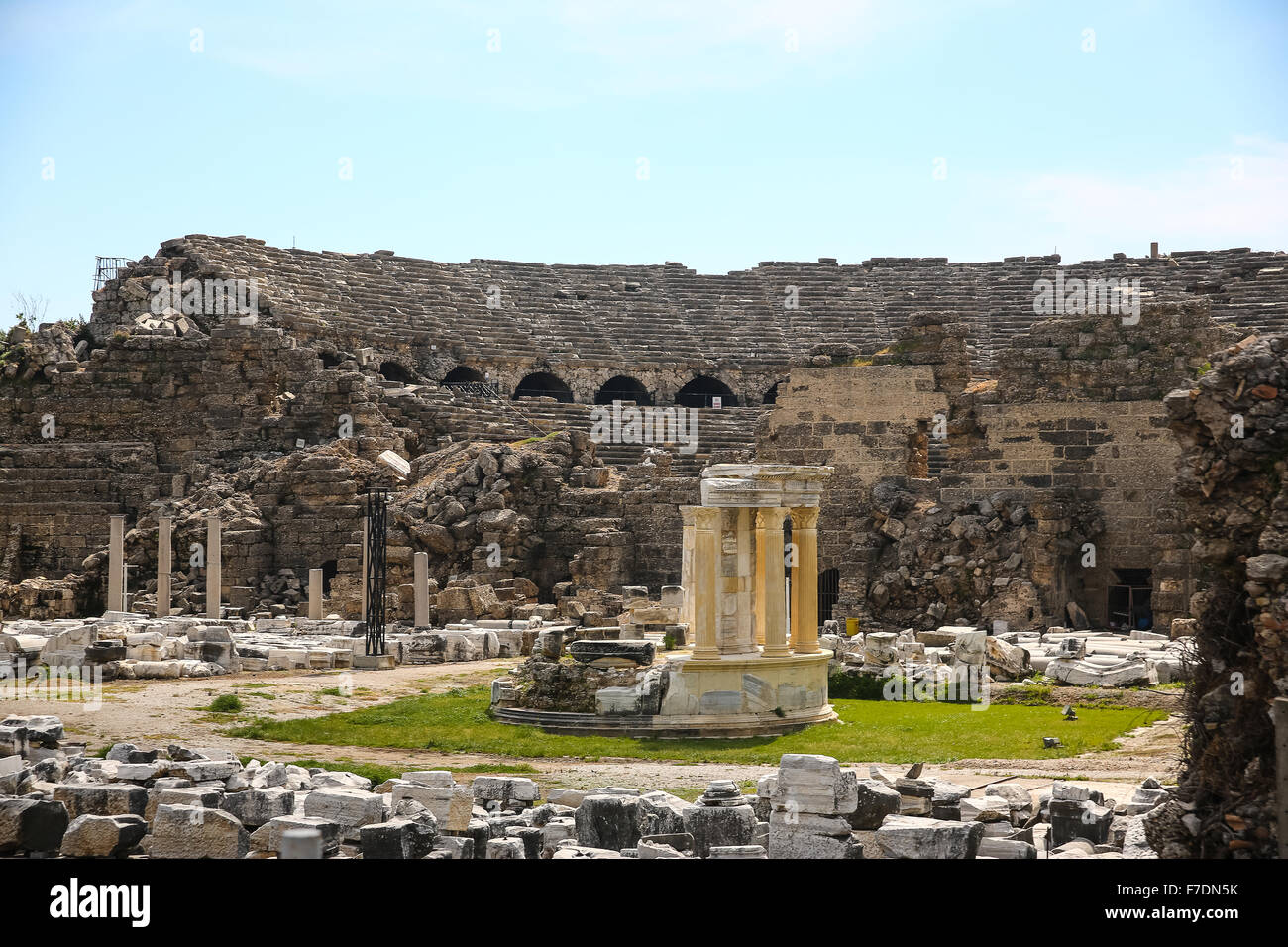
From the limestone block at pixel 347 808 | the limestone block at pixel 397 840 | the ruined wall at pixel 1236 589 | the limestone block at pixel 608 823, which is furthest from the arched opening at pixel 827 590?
the limestone block at pixel 397 840

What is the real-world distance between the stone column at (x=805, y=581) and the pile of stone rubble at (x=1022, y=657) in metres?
2.09

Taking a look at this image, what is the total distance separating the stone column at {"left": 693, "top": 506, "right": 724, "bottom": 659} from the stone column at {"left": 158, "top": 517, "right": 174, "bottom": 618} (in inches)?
587

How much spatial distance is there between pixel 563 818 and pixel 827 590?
1776cm

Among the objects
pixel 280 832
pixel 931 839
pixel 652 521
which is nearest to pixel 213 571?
pixel 652 521

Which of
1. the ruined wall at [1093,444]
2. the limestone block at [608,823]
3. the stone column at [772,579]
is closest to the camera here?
the limestone block at [608,823]

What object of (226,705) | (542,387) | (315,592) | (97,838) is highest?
(542,387)

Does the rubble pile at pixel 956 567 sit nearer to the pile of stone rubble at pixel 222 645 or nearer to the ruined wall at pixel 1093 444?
the ruined wall at pixel 1093 444

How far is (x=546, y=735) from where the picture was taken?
1703 cm

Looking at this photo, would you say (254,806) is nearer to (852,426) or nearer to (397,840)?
(397,840)

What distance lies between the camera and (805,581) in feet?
61.3

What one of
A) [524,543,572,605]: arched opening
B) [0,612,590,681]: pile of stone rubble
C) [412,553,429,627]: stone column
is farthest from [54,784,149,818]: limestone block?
[524,543,572,605]: arched opening

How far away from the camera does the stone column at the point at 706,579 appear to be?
17453 mm
